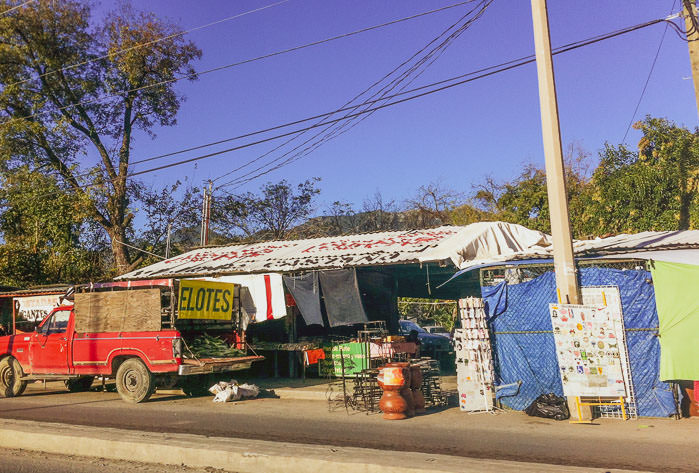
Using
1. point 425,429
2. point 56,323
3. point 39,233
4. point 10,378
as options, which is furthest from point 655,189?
point 39,233

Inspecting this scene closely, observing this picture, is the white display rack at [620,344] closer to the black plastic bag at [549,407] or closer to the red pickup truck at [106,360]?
the black plastic bag at [549,407]

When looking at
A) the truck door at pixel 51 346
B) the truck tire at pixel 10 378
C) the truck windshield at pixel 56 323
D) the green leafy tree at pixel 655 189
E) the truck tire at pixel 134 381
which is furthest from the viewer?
the green leafy tree at pixel 655 189

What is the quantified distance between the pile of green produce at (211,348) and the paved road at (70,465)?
5421mm

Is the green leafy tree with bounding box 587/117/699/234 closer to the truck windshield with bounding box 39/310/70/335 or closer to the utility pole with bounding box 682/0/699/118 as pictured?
the utility pole with bounding box 682/0/699/118

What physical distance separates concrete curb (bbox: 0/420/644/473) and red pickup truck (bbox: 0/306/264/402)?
4.23 m

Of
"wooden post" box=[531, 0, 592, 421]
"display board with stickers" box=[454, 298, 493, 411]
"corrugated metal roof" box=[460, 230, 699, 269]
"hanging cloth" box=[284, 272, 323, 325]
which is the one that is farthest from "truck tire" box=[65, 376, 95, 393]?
"wooden post" box=[531, 0, 592, 421]

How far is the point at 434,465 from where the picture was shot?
5.46 meters

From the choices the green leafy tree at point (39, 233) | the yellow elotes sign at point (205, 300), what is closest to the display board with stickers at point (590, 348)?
the yellow elotes sign at point (205, 300)

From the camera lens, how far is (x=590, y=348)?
9297mm

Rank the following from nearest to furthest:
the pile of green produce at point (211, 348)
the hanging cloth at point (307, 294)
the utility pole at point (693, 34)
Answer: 1. the utility pole at point (693, 34)
2. the pile of green produce at point (211, 348)
3. the hanging cloth at point (307, 294)

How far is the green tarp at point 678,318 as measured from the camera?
8.88 meters

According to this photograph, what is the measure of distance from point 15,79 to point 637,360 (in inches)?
1282

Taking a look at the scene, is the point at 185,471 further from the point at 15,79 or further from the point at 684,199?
the point at 15,79

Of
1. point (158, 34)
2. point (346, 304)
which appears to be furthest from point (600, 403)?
point (158, 34)
